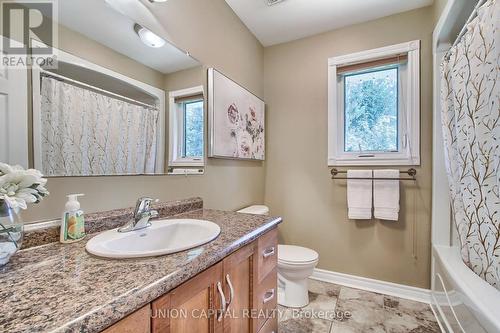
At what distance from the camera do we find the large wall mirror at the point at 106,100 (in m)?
0.83

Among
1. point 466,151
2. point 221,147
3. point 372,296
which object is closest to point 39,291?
point 221,147

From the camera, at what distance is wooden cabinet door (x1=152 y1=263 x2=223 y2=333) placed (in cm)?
59

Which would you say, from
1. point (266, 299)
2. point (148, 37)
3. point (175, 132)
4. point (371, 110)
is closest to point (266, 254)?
point (266, 299)

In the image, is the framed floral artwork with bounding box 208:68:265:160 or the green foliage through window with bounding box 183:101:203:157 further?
the framed floral artwork with bounding box 208:68:265:160

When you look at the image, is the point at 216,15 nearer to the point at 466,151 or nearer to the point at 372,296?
the point at 466,151

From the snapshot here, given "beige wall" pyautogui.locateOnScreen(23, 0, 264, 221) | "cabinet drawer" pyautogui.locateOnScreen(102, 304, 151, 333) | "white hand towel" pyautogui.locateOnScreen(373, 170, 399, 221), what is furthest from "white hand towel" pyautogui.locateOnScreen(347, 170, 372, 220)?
"cabinet drawer" pyautogui.locateOnScreen(102, 304, 151, 333)

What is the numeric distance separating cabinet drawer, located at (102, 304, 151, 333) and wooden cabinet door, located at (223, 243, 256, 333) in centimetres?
32

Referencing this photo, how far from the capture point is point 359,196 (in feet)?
6.57

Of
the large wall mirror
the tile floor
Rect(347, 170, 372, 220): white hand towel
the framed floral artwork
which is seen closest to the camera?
the large wall mirror

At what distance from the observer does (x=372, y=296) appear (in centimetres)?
192

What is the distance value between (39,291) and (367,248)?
2.20 m

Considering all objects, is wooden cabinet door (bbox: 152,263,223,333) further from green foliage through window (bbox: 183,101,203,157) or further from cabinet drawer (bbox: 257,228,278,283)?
green foliage through window (bbox: 183,101,203,157)

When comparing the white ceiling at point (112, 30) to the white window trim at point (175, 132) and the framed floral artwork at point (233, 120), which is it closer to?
the white window trim at point (175, 132)

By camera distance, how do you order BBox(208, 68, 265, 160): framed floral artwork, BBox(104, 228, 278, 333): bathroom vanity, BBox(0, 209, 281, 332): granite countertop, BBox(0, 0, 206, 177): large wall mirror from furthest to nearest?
BBox(208, 68, 265, 160): framed floral artwork → BBox(0, 0, 206, 177): large wall mirror → BBox(104, 228, 278, 333): bathroom vanity → BBox(0, 209, 281, 332): granite countertop
